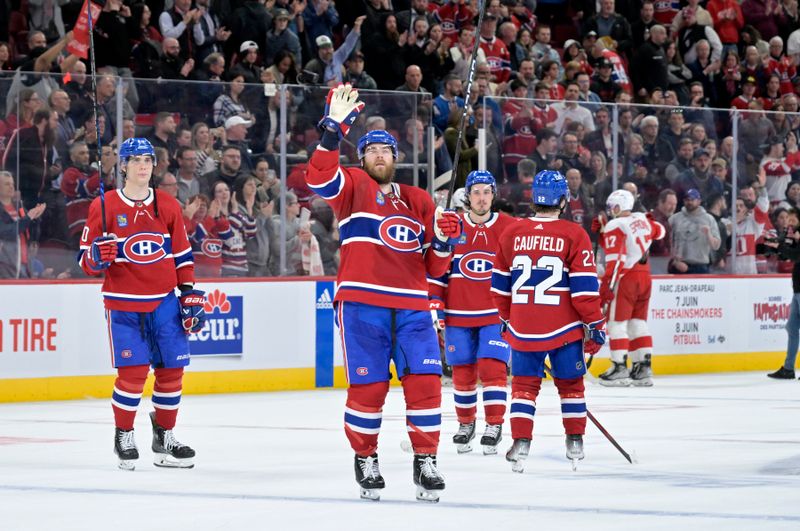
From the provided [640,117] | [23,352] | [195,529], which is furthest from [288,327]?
[195,529]

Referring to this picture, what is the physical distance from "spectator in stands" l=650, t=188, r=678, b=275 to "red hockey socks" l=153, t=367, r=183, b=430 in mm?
7863

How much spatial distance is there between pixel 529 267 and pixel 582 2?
12894mm

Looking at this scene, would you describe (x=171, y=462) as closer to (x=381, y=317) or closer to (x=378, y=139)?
(x=381, y=317)

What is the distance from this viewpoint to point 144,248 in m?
7.91

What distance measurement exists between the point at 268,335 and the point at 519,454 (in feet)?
18.1

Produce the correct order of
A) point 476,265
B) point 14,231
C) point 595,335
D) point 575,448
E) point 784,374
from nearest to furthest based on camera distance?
point 595,335 → point 575,448 → point 476,265 → point 14,231 → point 784,374

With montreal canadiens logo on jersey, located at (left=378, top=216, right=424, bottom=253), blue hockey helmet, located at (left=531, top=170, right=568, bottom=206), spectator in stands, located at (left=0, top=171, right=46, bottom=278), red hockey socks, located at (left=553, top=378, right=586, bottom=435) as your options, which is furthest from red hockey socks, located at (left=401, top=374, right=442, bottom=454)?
spectator in stands, located at (left=0, top=171, right=46, bottom=278)

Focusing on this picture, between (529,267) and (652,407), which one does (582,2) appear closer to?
(652,407)

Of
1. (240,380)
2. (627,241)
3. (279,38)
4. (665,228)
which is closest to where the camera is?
(240,380)

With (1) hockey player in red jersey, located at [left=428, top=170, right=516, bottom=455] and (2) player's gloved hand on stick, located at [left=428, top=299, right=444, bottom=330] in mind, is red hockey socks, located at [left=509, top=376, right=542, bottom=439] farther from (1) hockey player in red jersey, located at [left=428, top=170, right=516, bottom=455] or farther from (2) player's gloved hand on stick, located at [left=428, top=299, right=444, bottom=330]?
(2) player's gloved hand on stick, located at [left=428, top=299, right=444, bottom=330]

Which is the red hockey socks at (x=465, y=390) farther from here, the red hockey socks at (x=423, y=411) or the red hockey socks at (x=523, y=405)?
the red hockey socks at (x=423, y=411)

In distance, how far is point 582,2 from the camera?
65.3 ft

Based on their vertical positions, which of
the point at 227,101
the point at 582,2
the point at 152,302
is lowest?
the point at 152,302

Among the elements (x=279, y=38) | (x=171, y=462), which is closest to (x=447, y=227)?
(x=171, y=462)
